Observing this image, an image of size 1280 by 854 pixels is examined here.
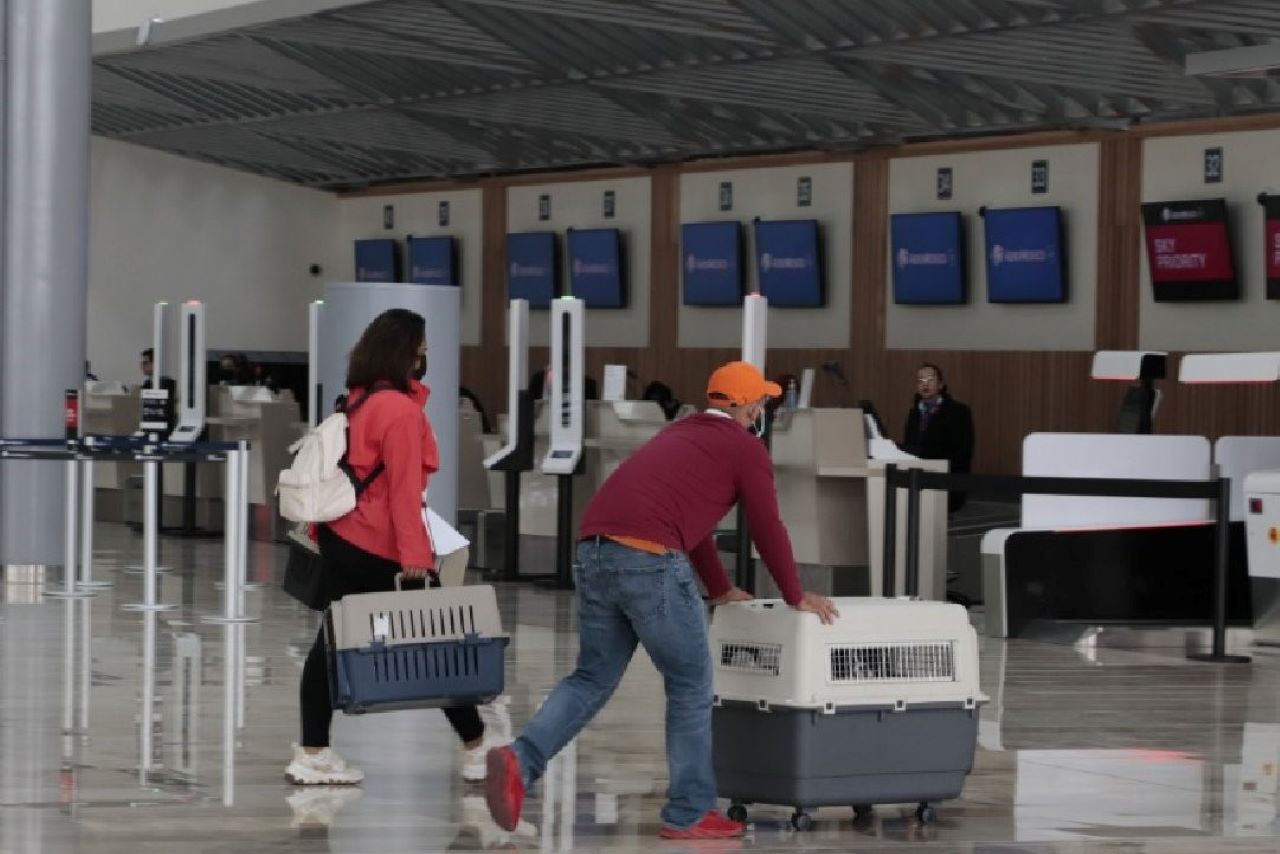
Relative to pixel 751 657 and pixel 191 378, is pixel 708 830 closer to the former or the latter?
pixel 751 657

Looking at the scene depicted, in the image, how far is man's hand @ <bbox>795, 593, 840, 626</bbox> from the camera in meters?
6.63

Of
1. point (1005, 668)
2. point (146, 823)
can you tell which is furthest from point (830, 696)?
point (1005, 668)

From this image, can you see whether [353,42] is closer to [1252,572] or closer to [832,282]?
[832,282]

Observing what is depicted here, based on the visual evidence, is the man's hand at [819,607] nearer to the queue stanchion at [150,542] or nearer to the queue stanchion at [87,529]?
the queue stanchion at [150,542]

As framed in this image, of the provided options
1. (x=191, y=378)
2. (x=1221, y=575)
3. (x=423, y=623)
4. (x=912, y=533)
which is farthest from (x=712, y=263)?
(x=423, y=623)

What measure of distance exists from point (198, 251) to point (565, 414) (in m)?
17.4

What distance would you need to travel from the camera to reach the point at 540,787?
7.52 m

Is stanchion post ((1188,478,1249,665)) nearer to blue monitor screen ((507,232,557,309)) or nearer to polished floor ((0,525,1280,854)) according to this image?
polished floor ((0,525,1280,854))

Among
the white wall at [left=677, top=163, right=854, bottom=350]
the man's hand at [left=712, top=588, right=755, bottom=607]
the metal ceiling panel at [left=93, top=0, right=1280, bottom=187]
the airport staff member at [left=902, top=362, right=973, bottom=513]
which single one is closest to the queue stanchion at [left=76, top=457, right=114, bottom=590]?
the airport staff member at [left=902, top=362, right=973, bottom=513]

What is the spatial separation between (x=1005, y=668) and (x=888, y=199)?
45.0ft

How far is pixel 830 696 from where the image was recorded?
22.0 ft

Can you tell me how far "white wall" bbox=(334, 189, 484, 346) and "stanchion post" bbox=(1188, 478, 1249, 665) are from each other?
19.3 m

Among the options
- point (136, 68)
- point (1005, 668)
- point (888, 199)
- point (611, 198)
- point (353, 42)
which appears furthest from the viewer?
point (611, 198)

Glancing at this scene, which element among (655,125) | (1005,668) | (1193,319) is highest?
(655,125)
